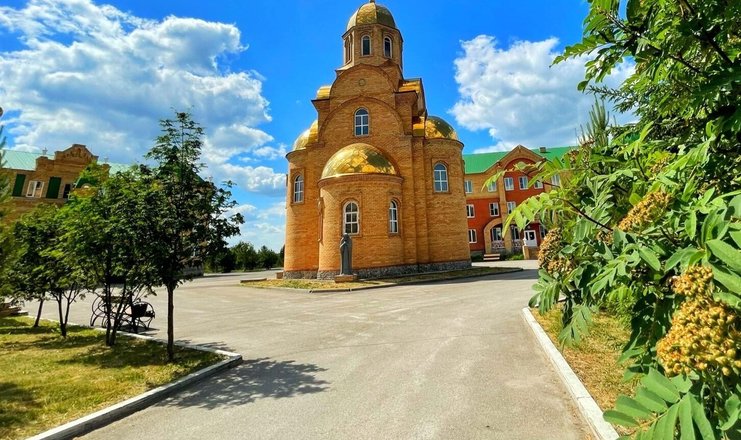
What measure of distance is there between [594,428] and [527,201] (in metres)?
2.86

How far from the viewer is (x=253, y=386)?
573 centimetres

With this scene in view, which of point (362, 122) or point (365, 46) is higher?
point (365, 46)

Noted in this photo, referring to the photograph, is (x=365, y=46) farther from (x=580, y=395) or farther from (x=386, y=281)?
(x=580, y=395)

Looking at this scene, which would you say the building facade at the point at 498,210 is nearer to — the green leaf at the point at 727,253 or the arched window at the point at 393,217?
the arched window at the point at 393,217

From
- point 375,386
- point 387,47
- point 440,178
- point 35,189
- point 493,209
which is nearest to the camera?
point 375,386

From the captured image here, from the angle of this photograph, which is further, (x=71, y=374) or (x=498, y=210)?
(x=498, y=210)

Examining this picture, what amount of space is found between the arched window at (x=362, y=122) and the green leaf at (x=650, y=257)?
24.0m

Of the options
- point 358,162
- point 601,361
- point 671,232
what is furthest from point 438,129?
point 671,232

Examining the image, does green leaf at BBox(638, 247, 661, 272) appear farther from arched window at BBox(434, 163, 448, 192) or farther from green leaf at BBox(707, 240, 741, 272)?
arched window at BBox(434, 163, 448, 192)

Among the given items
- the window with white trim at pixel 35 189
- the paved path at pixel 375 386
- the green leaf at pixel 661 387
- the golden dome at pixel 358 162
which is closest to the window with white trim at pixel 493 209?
the golden dome at pixel 358 162

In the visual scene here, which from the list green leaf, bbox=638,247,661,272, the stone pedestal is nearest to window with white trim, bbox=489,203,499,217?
the stone pedestal

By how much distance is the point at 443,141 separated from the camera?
982 inches

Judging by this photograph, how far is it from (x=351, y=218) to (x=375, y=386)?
16593 mm

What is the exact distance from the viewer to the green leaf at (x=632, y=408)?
4.60 feet
